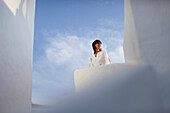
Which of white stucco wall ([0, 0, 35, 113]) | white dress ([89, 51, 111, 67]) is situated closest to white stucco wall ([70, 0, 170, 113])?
white dress ([89, 51, 111, 67])

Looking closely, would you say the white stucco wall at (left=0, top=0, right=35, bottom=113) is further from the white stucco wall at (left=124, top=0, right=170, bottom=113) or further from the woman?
the white stucco wall at (left=124, top=0, right=170, bottom=113)

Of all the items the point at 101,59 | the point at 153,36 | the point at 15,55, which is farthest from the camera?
the point at 15,55

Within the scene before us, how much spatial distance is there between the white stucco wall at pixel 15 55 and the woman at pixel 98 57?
1818 mm

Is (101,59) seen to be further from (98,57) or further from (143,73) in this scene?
(143,73)

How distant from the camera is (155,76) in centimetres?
183

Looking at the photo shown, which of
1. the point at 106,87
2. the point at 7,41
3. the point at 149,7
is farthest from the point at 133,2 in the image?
the point at 7,41

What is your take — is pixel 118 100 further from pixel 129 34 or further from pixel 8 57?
pixel 8 57

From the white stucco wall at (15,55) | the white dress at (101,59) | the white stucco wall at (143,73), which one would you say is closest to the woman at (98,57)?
the white dress at (101,59)

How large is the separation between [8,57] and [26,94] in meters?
1.48

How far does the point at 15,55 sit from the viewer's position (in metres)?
3.98

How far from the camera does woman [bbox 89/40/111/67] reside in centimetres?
308

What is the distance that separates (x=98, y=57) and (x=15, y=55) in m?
2.14

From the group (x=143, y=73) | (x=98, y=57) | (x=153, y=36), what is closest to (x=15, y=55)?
(x=98, y=57)

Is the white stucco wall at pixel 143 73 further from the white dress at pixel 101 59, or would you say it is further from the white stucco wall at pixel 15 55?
the white stucco wall at pixel 15 55
